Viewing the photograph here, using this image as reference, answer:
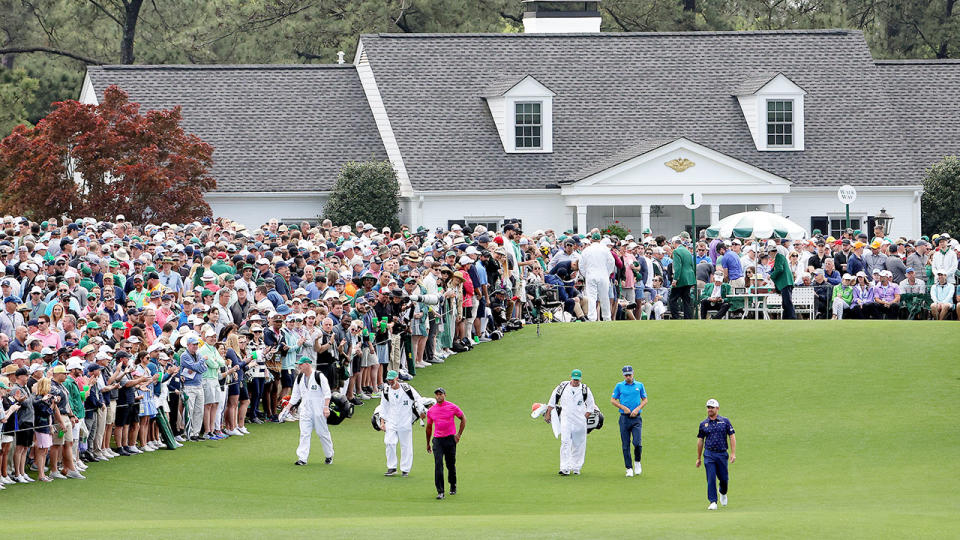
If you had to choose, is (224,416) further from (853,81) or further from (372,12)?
(372,12)

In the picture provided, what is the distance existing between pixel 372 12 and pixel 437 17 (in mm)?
2955

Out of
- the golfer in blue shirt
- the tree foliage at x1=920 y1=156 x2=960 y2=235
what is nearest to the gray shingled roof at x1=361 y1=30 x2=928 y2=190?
the tree foliage at x1=920 y1=156 x2=960 y2=235

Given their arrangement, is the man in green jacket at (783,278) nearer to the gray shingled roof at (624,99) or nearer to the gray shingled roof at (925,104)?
the gray shingled roof at (624,99)

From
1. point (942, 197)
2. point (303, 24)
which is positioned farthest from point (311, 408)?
point (303, 24)

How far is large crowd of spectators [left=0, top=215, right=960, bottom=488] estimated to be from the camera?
966 inches

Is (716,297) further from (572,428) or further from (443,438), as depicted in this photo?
(443,438)

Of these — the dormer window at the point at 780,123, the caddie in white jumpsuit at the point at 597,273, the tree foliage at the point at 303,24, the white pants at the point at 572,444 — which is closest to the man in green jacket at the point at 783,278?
the caddie in white jumpsuit at the point at 597,273

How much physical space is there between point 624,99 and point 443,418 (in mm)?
31019

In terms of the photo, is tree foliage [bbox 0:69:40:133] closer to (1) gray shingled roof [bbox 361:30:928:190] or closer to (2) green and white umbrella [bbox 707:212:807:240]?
(1) gray shingled roof [bbox 361:30:928:190]

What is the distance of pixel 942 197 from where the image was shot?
169 ft

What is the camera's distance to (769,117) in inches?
2090

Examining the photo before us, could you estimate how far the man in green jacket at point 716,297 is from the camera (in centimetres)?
3659

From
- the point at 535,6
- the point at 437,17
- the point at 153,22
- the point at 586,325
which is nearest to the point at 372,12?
the point at 437,17

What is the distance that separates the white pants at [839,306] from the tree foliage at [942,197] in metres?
16.0
